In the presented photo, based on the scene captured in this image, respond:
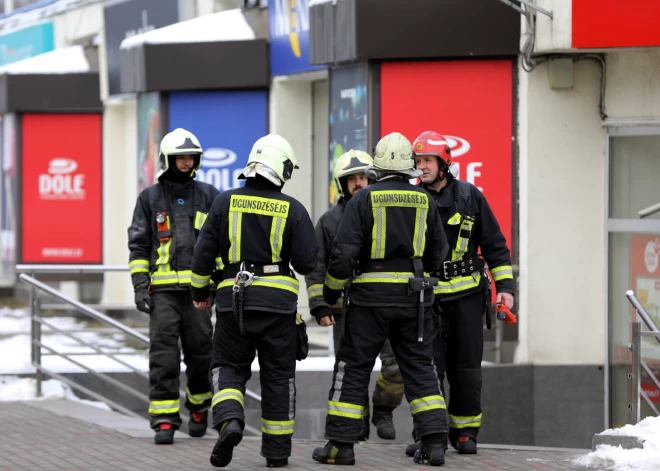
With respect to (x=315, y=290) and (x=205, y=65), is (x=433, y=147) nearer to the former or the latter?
(x=315, y=290)

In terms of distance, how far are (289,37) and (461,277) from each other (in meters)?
7.19

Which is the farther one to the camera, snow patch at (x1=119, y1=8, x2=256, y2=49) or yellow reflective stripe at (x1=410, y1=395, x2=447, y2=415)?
snow patch at (x1=119, y1=8, x2=256, y2=49)

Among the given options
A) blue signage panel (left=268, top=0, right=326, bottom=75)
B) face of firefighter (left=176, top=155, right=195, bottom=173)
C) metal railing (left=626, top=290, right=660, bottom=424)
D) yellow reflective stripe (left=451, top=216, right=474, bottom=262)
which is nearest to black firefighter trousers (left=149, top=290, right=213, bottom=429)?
face of firefighter (left=176, top=155, right=195, bottom=173)

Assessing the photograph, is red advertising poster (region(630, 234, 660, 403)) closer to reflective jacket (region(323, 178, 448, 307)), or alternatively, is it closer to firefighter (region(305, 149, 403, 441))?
firefighter (region(305, 149, 403, 441))

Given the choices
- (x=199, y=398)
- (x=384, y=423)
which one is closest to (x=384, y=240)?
(x=384, y=423)

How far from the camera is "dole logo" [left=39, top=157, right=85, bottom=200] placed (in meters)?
21.1

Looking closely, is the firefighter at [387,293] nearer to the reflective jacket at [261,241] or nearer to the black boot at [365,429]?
the reflective jacket at [261,241]

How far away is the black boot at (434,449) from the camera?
7.86 meters

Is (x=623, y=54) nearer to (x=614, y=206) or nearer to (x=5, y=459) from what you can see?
(x=614, y=206)

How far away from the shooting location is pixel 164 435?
29.0 ft

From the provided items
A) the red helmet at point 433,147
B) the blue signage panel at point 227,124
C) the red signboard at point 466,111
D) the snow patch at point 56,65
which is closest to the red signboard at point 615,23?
the red signboard at point 466,111

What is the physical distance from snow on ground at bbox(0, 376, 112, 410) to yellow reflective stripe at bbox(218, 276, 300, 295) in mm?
3204

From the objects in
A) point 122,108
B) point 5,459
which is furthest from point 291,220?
point 122,108

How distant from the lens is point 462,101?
40.1 ft
